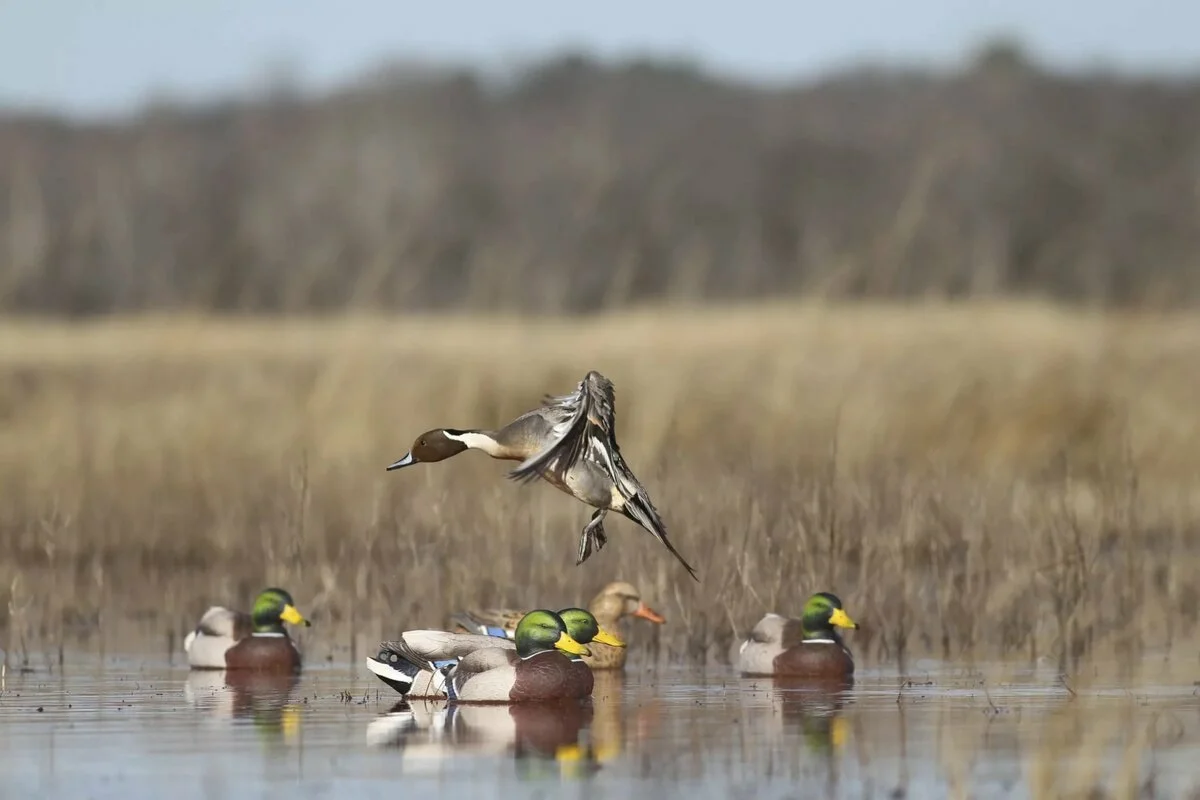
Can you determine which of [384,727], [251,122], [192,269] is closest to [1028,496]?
[384,727]

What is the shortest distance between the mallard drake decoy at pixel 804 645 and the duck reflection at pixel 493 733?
1304 mm

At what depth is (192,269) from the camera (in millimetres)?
41031

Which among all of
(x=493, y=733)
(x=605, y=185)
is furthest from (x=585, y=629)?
(x=605, y=185)

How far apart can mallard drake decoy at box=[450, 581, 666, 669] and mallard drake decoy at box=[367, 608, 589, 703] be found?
731mm

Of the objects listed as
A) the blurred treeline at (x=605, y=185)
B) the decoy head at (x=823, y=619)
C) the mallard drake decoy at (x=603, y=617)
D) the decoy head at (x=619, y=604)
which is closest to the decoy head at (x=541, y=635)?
the mallard drake decoy at (x=603, y=617)

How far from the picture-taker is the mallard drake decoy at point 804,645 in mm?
9633

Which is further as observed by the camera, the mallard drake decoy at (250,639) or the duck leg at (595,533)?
the mallard drake decoy at (250,639)

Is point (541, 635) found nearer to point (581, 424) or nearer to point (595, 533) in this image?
point (595, 533)

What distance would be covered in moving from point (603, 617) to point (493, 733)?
9.16 feet

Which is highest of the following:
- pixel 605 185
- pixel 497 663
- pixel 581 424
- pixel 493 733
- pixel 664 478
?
pixel 605 185

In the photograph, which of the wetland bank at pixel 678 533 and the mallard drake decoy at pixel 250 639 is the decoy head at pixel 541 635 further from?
the mallard drake decoy at pixel 250 639

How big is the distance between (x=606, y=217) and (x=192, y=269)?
29.2 ft

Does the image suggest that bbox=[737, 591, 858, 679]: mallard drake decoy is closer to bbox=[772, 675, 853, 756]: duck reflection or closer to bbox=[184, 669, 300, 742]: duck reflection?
bbox=[772, 675, 853, 756]: duck reflection

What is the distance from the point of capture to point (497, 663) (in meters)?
8.79
